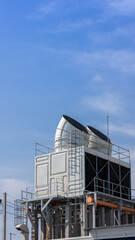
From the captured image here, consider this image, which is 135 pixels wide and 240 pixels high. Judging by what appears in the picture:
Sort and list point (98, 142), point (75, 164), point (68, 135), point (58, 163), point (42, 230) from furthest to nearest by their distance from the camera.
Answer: point (98, 142), point (68, 135), point (58, 163), point (42, 230), point (75, 164)

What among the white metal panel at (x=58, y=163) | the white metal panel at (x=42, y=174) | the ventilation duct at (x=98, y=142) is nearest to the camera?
the white metal panel at (x=58, y=163)

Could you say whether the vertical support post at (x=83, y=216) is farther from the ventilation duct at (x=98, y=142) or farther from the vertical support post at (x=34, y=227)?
the ventilation duct at (x=98, y=142)

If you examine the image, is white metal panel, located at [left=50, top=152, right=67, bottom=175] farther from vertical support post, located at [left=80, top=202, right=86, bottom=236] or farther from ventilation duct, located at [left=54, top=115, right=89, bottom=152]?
vertical support post, located at [left=80, top=202, right=86, bottom=236]

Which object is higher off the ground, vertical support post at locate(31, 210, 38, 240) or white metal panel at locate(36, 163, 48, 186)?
white metal panel at locate(36, 163, 48, 186)

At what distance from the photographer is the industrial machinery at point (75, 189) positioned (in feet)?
157

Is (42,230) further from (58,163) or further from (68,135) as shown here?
(68,135)

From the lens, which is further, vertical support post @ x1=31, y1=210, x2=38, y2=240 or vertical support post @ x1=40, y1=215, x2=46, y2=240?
vertical support post @ x1=31, y1=210, x2=38, y2=240

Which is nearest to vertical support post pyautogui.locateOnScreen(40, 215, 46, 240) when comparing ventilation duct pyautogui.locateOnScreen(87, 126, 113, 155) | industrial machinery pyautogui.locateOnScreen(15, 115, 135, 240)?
industrial machinery pyautogui.locateOnScreen(15, 115, 135, 240)

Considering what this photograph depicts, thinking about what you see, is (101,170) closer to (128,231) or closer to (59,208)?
(59,208)

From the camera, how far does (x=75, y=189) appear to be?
48.3 m

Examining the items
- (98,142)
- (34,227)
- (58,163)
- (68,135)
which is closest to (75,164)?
(58,163)

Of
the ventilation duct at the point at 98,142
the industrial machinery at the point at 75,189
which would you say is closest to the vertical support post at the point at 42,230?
the industrial machinery at the point at 75,189

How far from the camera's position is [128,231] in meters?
40.0

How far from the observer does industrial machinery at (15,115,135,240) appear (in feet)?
157
